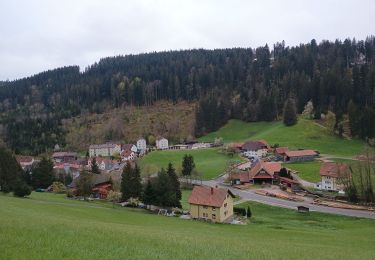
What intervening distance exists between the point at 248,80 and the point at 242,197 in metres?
115

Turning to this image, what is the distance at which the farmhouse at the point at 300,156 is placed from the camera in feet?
339

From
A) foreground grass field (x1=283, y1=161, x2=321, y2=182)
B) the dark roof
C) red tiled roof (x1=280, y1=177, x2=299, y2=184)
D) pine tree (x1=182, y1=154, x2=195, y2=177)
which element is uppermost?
the dark roof

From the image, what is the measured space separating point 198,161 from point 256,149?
17.2 metres

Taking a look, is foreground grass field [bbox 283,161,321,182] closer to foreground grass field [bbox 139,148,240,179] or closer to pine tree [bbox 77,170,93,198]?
foreground grass field [bbox 139,148,240,179]

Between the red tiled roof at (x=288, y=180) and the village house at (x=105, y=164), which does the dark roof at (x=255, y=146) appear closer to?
the red tiled roof at (x=288, y=180)

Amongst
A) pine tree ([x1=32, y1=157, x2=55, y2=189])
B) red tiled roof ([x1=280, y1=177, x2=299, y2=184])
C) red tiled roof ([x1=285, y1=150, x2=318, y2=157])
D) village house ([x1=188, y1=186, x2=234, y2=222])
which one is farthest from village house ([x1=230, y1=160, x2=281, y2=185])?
pine tree ([x1=32, y1=157, x2=55, y2=189])

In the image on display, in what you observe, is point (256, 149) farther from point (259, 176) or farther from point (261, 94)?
point (261, 94)

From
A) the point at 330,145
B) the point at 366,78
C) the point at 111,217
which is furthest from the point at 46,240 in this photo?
the point at 366,78

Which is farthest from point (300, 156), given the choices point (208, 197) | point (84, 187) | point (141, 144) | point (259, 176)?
point (141, 144)

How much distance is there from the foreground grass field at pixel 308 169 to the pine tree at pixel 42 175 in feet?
183

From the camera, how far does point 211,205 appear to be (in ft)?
179

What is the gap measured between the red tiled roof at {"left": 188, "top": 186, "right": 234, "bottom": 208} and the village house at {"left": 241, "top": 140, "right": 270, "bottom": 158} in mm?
57762

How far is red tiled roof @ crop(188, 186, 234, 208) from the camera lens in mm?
54816

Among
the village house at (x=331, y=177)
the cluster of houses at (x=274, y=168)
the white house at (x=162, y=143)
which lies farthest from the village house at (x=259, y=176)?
the white house at (x=162, y=143)
